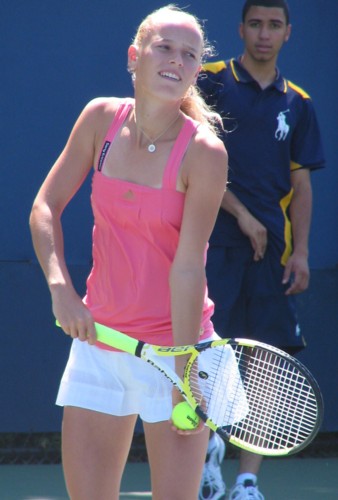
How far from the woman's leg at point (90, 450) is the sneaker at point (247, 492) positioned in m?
1.68

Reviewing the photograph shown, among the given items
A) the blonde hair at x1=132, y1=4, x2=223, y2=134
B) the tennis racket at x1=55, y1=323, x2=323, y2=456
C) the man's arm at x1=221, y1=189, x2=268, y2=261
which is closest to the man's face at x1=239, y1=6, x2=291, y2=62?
the man's arm at x1=221, y1=189, x2=268, y2=261

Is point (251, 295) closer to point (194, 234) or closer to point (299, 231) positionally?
point (299, 231)

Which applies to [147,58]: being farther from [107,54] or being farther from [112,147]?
[107,54]

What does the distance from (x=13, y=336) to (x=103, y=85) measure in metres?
1.33

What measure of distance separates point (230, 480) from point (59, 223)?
263 centimetres

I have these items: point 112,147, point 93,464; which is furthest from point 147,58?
point 93,464

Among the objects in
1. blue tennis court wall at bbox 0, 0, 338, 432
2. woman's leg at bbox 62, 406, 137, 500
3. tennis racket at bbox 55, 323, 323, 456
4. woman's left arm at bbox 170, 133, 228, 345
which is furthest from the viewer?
blue tennis court wall at bbox 0, 0, 338, 432

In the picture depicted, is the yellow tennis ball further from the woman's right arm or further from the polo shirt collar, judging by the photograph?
the polo shirt collar

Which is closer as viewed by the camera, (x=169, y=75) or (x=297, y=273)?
(x=169, y=75)

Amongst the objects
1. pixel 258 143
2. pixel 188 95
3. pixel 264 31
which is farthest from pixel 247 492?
pixel 188 95

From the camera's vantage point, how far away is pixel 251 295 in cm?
494

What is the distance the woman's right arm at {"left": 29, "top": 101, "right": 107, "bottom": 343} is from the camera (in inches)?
120

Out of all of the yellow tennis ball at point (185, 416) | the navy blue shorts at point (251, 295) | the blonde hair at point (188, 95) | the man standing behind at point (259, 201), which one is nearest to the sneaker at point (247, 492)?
the man standing behind at point (259, 201)

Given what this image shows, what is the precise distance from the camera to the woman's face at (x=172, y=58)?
123 inches
